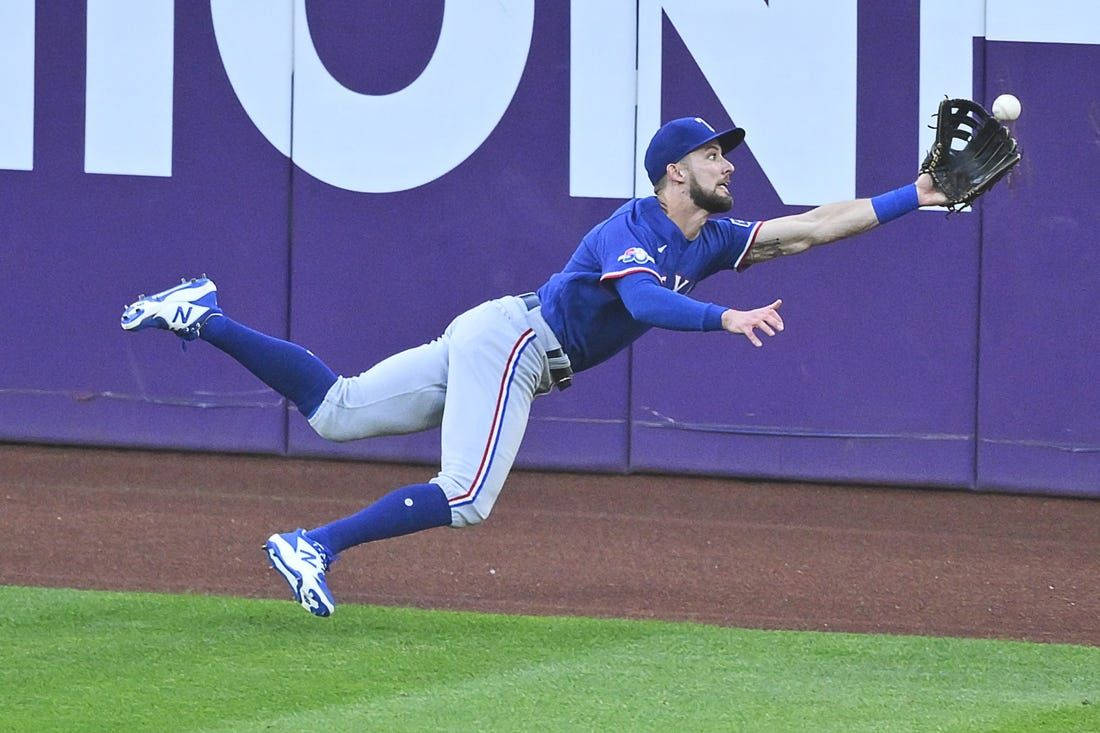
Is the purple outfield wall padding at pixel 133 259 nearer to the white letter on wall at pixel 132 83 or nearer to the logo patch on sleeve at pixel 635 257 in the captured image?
the white letter on wall at pixel 132 83

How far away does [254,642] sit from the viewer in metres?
5.51

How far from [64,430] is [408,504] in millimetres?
4795

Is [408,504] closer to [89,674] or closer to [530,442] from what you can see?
[89,674]

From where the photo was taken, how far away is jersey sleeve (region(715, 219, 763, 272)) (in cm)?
572

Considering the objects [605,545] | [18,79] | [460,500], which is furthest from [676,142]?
[18,79]

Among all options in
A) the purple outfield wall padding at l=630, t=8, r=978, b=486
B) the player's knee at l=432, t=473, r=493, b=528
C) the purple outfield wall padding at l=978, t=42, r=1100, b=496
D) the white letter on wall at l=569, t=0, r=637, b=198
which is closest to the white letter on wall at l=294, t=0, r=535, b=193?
the white letter on wall at l=569, t=0, r=637, b=198

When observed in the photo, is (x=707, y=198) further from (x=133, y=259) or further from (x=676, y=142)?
(x=133, y=259)

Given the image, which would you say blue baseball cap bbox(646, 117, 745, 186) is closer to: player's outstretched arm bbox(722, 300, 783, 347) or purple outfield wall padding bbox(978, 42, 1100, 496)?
player's outstretched arm bbox(722, 300, 783, 347)

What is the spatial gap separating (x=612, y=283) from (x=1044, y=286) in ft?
12.9

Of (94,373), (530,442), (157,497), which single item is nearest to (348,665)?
(157,497)

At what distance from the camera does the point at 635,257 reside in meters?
5.35

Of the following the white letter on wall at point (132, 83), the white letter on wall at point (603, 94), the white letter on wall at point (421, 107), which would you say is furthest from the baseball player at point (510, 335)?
the white letter on wall at point (132, 83)

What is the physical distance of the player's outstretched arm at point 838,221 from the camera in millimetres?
5633

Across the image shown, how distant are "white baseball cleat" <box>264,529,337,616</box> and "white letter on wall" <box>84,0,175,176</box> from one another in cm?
463
